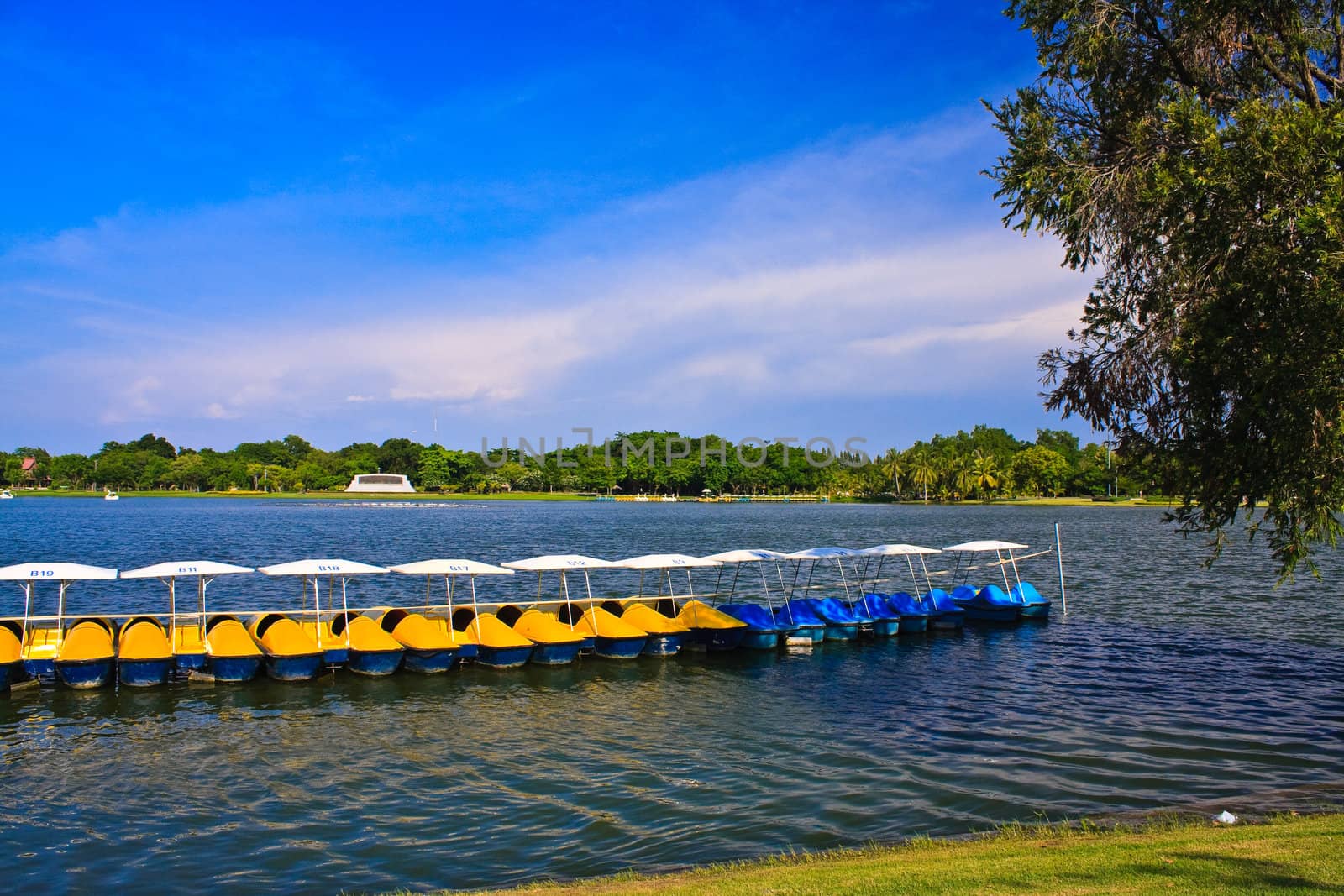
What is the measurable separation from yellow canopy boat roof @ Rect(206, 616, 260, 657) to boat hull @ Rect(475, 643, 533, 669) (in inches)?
259

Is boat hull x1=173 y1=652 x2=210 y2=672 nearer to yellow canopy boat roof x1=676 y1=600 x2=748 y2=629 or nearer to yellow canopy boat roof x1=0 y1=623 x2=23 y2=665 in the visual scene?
yellow canopy boat roof x1=0 y1=623 x2=23 y2=665

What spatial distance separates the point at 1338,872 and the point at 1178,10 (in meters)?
14.6

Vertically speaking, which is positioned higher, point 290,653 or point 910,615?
point 290,653

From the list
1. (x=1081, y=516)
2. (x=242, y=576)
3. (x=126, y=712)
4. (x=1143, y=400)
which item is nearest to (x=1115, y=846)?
(x=1143, y=400)

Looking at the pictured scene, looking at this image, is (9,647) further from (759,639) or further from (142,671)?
(759,639)

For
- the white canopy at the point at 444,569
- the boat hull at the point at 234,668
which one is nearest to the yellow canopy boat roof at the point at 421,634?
the white canopy at the point at 444,569

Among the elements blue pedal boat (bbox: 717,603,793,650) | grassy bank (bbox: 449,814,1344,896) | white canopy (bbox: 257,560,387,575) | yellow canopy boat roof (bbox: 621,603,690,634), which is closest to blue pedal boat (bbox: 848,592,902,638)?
blue pedal boat (bbox: 717,603,793,650)

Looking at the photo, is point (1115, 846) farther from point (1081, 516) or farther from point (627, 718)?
point (1081, 516)

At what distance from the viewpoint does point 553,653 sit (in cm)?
2944

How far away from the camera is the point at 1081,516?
155 m

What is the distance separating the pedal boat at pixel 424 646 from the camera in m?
28.1

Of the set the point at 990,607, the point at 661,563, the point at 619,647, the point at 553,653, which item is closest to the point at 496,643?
the point at 553,653

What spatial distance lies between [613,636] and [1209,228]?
21848 mm

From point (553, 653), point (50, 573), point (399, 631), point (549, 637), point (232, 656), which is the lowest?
A: point (553, 653)
